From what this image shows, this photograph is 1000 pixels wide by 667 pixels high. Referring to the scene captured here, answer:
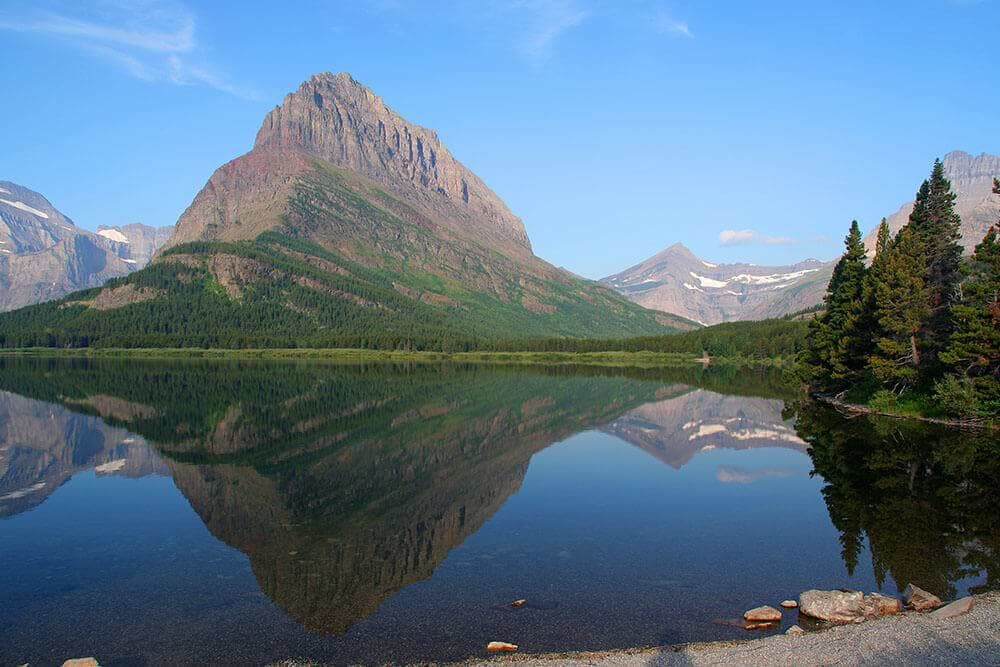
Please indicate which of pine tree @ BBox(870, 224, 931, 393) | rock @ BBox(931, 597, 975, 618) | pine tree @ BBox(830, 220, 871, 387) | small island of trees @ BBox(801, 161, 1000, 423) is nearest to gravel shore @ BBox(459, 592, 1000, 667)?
rock @ BBox(931, 597, 975, 618)

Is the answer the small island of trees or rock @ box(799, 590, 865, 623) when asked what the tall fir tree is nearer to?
the small island of trees

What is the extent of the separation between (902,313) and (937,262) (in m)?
8.43

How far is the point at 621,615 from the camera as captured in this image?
829 inches

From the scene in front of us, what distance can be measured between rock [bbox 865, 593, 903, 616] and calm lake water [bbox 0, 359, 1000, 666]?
2490 millimetres

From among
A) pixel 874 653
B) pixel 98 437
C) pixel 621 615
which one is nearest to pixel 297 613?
pixel 621 615

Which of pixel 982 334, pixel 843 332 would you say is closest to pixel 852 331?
pixel 843 332

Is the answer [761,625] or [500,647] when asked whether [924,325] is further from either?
[500,647]

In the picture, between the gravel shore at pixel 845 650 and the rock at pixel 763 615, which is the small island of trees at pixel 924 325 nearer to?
the gravel shore at pixel 845 650

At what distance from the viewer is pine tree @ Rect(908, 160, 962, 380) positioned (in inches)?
2635

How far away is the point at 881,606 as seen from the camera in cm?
2020

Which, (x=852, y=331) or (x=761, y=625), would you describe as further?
(x=852, y=331)

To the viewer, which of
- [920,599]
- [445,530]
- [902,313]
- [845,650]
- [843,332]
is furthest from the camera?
[843,332]

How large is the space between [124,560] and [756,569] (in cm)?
2535

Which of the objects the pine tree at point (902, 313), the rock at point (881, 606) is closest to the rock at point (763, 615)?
the rock at point (881, 606)
